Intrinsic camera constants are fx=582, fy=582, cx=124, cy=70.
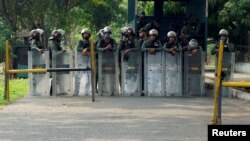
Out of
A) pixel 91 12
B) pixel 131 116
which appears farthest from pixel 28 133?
pixel 91 12

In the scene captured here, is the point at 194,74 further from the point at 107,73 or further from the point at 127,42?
the point at 107,73

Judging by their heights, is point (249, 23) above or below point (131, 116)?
above

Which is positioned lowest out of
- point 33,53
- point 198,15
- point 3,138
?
point 3,138

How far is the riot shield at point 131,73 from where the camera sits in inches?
613

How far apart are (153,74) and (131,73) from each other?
59 centimetres

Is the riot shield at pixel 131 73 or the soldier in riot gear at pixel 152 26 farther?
the soldier in riot gear at pixel 152 26

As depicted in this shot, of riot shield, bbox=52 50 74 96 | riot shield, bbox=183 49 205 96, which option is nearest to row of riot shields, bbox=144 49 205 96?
riot shield, bbox=183 49 205 96

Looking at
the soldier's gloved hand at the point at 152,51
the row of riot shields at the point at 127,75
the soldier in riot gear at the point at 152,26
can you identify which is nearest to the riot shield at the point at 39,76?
the row of riot shields at the point at 127,75

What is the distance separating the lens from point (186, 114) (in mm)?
11602

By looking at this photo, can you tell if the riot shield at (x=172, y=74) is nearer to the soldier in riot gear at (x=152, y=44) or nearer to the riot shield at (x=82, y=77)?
the soldier in riot gear at (x=152, y=44)

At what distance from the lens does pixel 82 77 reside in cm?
1559

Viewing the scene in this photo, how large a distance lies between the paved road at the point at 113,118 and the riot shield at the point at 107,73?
32.2 inches

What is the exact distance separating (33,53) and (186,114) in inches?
219

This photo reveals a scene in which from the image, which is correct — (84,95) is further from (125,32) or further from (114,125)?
(114,125)
